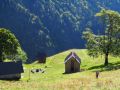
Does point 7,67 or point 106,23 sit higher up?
point 106,23

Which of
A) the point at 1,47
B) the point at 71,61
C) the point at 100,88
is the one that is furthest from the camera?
the point at 1,47

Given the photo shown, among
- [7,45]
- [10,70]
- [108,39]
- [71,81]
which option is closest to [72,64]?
[108,39]

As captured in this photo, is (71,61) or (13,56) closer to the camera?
(71,61)

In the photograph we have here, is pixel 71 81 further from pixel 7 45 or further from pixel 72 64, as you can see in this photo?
pixel 7 45

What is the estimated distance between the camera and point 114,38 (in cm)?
10231

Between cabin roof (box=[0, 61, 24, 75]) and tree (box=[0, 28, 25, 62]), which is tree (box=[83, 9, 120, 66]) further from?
tree (box=[0, 28, 25, 62])

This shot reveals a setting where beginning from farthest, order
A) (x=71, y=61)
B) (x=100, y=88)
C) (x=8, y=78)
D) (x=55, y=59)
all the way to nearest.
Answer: (x=55, y=59), (x=71, y=61), (x=8, y=78), (x=100, y=88)

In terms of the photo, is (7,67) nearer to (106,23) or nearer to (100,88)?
(106,23)

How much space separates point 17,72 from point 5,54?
34884mm

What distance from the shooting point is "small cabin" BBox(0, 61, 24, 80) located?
86875mm

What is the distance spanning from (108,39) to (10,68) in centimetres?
2797

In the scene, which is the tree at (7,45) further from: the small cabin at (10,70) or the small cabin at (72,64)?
the small cabin at (10,70)

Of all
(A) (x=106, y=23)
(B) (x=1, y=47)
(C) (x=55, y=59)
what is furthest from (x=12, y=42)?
(A) (x=106, y=23)

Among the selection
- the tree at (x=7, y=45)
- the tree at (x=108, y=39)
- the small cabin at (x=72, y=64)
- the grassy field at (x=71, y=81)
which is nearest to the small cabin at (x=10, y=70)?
the grassy field at (x=71, y=81)
